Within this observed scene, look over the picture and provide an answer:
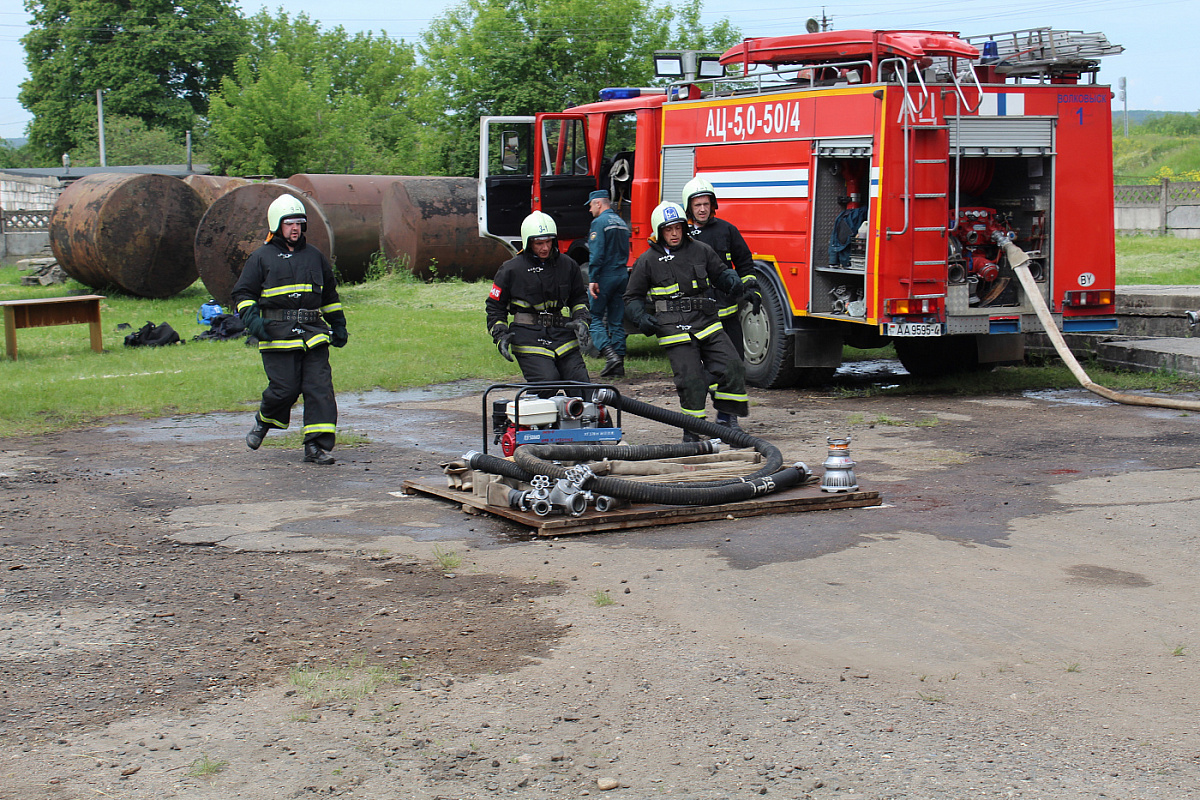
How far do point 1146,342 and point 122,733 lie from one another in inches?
430

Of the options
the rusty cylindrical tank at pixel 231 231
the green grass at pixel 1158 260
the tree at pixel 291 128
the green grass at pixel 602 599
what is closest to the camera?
the green grass at pixel 602 599

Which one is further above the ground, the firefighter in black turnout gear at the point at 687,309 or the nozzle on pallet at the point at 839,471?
the firefighter in black turnout gear at the point at 687,309

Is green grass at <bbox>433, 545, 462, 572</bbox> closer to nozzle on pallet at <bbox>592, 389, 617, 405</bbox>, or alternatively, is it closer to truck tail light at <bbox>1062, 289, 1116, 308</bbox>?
nozzle on pallet at <bbox>592, 389, 617, 405</bbox>

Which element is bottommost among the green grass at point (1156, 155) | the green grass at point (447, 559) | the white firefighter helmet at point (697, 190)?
the green grass at point (447, 559)

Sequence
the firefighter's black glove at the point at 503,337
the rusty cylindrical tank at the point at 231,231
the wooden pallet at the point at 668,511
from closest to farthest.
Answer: the wooden pallet at the point at 668,511, the firefighter's black glove at the point at 503,337, the rusty cylindrical tank at the point at 231,231

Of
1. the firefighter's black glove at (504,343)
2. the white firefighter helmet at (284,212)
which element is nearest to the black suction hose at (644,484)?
the firefighter's black glove at (504,343)

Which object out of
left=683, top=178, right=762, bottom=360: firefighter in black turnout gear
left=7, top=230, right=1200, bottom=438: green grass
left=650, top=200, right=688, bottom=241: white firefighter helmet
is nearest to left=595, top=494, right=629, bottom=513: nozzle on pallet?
left=650, top=200, right=688, bottom=241: white firefighter helmet

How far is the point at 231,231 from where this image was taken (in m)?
18.2

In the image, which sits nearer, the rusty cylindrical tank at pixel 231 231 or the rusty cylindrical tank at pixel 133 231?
the rusty cylindrical tank at pixel 231 231

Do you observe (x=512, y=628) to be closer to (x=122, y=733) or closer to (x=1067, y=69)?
(x=122, y=733)

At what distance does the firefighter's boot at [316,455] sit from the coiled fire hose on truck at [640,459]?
1.80 metres

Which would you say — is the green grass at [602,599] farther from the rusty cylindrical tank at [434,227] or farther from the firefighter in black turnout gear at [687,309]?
the rusty cylindrical tank at [434,227]

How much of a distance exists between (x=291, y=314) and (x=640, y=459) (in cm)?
297

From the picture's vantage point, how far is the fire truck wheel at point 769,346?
36.9 feet
